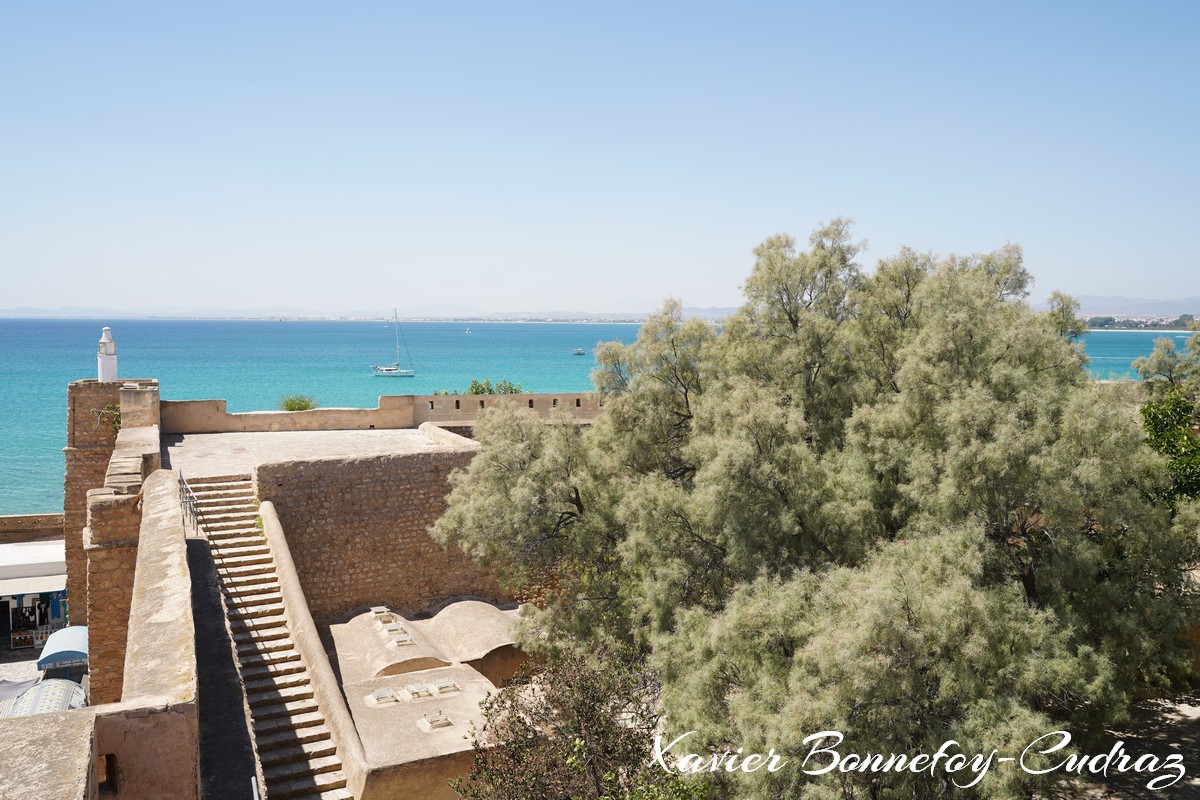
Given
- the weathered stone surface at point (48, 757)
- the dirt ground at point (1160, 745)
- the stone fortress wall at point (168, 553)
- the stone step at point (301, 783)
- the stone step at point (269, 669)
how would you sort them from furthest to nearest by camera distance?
1. the stone step at point (269, 669)
2. the dirt ground at point (1160, 745)
3. the stone step at point (301, 783)
4. the stone fortress wall at point (168, 553)
5. the weathered stone surface at point (48, 757)

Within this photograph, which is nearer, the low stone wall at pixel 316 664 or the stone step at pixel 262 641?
the low stone wall at pixel 316 664

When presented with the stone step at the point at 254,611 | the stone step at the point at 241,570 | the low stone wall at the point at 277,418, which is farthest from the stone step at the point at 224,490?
the low stone wall at the point at 277,418

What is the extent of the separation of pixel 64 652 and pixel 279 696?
754cm

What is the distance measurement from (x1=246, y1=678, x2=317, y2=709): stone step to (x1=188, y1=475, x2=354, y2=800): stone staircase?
0.01m

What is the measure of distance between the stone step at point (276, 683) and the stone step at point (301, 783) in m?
1.42

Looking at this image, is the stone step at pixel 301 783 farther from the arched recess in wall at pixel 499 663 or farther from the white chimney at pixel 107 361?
the white chimney at pixel 107 361

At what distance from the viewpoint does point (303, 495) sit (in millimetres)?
15102

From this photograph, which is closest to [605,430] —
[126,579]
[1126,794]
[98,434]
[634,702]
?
[634,702]

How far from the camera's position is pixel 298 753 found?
1027cm

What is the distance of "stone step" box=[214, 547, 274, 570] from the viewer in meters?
13.1

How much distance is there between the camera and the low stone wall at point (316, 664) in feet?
32.2

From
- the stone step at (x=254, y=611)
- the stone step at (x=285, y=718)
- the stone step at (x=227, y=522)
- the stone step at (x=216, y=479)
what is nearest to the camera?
the stone step at (x=285, y=718)

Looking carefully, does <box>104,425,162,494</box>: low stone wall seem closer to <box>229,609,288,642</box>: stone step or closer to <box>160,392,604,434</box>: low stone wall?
<box>229,609,288,642</box>: stone step

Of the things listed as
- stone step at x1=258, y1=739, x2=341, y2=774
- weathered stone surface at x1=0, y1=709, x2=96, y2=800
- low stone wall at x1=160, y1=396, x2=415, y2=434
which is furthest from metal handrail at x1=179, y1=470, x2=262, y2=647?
weathered stone surface at x1=0, y1=709, x2=96, y2=800
